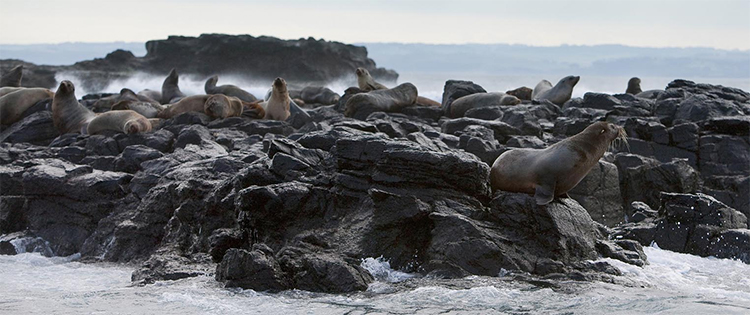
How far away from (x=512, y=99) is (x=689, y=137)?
565cm

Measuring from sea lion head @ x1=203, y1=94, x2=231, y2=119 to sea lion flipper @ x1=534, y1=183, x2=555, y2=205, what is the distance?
973 cm

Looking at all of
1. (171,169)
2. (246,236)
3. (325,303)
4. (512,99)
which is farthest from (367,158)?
(512,99)

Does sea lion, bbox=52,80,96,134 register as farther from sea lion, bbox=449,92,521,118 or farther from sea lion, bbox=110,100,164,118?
sea lion, bbox=449,92,521,118

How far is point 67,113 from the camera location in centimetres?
1667

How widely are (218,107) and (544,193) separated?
992cm

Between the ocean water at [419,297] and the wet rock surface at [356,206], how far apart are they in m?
0.26

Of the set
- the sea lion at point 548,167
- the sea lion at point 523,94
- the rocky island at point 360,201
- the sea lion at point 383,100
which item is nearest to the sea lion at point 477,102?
the sea lion at point 383,100

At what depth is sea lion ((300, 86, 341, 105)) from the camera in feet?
84.2

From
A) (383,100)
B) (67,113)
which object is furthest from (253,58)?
(67,113)

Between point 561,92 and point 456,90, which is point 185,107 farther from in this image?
point 561,92

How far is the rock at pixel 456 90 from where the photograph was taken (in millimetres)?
19578

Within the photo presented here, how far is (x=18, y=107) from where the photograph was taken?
57.5 ft

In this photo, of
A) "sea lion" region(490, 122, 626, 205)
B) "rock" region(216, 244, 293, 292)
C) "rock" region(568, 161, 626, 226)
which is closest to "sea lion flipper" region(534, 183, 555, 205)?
"sea lion" region(490, 122, 626, 205)

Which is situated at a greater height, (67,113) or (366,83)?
(366,83)
